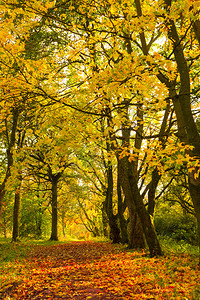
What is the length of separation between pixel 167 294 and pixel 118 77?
415 cm

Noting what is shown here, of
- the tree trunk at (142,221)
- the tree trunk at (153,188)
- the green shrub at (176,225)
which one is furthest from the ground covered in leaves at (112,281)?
the green shrub at (176,225)

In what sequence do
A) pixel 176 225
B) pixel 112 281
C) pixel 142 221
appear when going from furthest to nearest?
pixel 176 225
pixel 142 221
pixel 112 281

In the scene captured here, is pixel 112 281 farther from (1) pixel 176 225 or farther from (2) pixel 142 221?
(1) pixel 176 225

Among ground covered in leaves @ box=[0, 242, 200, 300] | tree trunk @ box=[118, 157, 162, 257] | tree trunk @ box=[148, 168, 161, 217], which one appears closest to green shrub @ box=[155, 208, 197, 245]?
tree trunk @ box=[118, 157, 162, 257]

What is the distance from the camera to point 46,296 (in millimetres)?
4988

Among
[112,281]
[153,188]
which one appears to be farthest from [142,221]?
[112,281]

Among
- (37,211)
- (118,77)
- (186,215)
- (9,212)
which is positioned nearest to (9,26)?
(118,77)

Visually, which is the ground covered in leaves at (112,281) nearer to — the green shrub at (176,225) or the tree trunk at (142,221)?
the tree trunk at (142,221)

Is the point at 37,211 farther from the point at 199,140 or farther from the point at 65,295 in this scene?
the point at 199,140

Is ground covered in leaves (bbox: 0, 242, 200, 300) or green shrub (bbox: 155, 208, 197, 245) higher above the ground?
green shrub (bbox: 155, 208, 197, 245)

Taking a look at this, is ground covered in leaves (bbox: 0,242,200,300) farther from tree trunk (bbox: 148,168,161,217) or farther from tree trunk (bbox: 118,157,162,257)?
tree trunk (bbox: 148,168,161,217)

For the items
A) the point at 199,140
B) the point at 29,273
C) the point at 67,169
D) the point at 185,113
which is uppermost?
the point at 67,169

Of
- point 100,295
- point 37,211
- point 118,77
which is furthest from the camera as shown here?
point 37,211

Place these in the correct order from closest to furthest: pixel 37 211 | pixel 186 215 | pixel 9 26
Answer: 1. pixel 9 26
2. pixel 186 215
3. pixel 37 211
